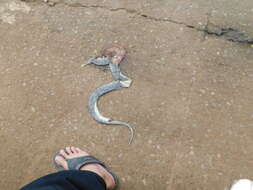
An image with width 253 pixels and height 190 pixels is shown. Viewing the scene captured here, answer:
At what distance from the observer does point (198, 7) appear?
2730 mm

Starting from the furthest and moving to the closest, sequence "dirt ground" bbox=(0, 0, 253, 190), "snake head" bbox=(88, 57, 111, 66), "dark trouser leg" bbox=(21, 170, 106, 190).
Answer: "snake head" bbox=(88, 57, 111, 66)
"dirt ground" bbox=(0, 0, 253, 190)
"dark trouser leg" bbox=(21, 170, 106, 190)

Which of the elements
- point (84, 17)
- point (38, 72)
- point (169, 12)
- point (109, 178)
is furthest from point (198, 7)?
point (109, 178)

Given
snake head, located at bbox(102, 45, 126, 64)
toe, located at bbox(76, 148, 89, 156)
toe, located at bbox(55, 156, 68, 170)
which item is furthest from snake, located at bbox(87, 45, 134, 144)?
toe, located at bbox(55, 156, 68, 170)

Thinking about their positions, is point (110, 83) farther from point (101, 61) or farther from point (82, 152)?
point (82, 152)

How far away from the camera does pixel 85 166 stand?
1.95 m

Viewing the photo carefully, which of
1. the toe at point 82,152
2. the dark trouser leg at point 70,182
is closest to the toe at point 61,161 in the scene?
the toe at point 82,152

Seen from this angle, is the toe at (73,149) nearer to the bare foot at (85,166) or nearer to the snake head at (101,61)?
the bare foot at (85,166)

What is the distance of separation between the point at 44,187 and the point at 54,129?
62 centimetres

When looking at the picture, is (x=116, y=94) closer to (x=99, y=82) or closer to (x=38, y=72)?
(x=99, y=82)

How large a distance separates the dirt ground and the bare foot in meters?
0.06

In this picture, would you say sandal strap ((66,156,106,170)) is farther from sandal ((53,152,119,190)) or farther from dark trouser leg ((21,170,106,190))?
dark trouser leg ((21,170,106,190))

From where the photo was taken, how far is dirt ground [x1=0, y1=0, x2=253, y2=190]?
6.53 ft

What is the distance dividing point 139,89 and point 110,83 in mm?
235

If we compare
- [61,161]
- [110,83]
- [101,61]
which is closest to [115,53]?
[101,61]
